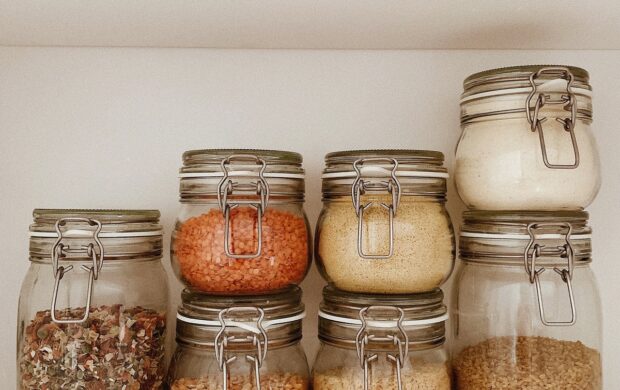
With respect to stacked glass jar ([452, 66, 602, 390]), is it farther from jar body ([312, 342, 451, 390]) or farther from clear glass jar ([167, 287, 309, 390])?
clear glass jar ([167, 287, 309, 390])

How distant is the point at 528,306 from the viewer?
76cm

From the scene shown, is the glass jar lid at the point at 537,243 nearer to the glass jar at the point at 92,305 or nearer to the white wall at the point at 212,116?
the white wall at the point at 212,116

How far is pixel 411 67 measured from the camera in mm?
974

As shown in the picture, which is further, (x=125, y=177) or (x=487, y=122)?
(x=125, y=177)

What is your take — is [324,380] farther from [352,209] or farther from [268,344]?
[352,209]

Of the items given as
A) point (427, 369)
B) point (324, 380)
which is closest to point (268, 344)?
point (324, 380)

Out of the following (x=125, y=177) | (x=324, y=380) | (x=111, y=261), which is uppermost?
(x=125, y=177)

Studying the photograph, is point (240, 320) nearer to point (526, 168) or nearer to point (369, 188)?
point (369, 188)

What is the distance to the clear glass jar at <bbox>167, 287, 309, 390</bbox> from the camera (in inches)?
28.5

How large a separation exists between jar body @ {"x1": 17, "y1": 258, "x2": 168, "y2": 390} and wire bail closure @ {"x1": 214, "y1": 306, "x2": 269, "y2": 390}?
10 cm

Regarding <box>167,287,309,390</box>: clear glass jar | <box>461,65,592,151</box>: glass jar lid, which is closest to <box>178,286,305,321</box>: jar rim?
<box>167,287,309,390</box>: clear glass jar

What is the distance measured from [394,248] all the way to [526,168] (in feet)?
0.64

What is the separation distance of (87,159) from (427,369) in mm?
621

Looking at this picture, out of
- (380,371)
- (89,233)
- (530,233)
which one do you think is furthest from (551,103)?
(89,233)
